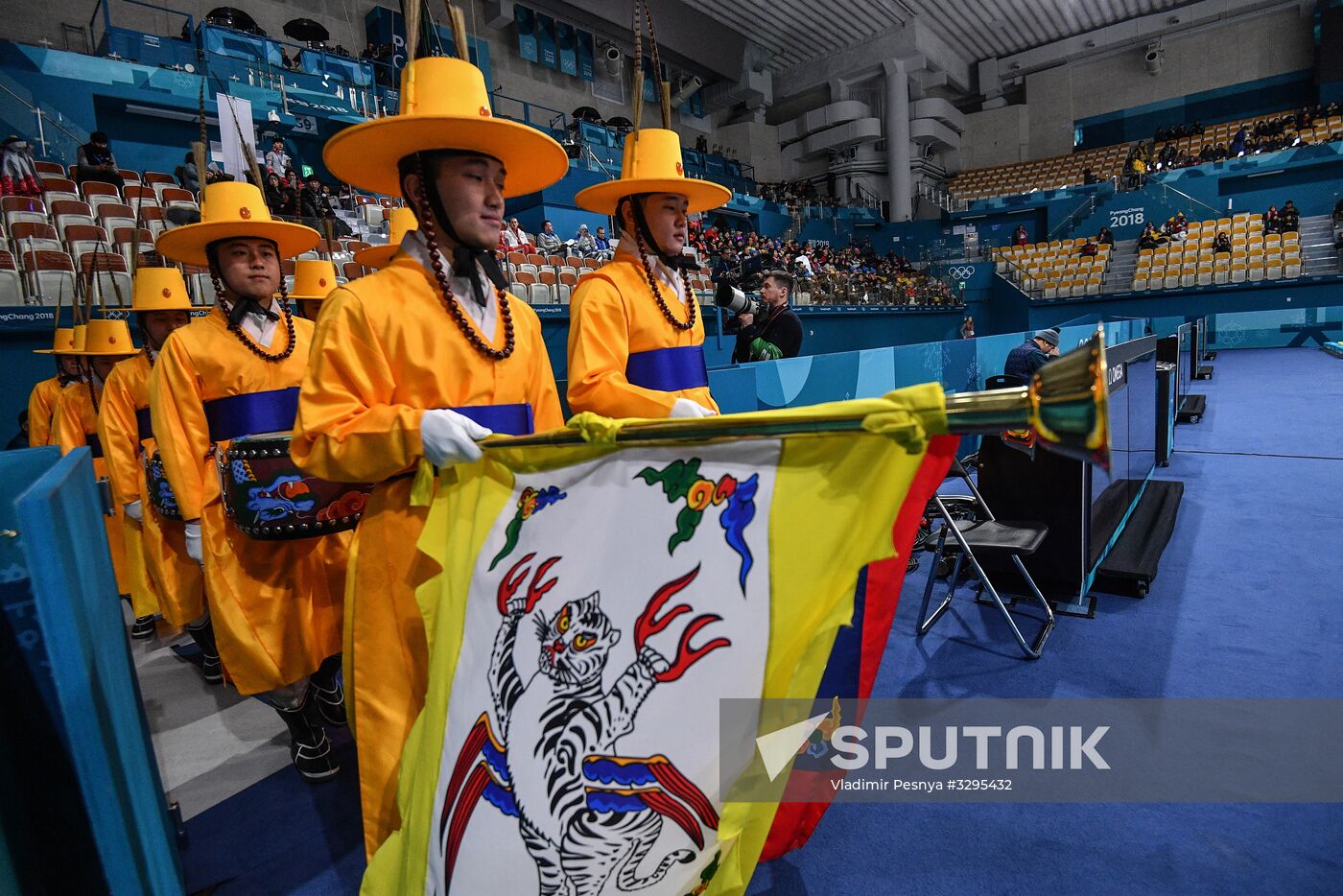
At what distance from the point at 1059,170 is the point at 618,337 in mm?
28294

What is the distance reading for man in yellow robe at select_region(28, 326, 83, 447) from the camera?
14.3 ft

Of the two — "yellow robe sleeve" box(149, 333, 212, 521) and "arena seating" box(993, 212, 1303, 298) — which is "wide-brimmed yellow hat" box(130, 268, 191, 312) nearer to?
"yellow robe sleeve" box(149, 333, 212, 521)

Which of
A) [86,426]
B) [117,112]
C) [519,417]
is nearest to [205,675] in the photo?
[86,426]

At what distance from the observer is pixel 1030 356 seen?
563 cm

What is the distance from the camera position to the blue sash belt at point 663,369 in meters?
2.49

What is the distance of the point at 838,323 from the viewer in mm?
14688

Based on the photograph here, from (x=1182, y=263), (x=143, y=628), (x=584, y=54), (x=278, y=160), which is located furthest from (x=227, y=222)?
(x=584, y=54)

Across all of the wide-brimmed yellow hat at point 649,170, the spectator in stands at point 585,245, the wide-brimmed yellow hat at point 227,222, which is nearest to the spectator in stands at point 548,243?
the spectator in stands at point 585,245

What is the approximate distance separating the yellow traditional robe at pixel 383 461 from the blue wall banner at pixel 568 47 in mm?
21777

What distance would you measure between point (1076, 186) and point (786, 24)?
33.9 feet

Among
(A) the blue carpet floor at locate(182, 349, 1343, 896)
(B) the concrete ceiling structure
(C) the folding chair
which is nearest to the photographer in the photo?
(C) the folding chair

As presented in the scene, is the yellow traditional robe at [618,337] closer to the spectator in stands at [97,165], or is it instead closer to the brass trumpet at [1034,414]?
the brass trumpet at [1034,414]

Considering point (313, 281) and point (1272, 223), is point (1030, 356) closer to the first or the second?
point (313, 281)

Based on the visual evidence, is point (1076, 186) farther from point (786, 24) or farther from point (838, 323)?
point (838, 323)
